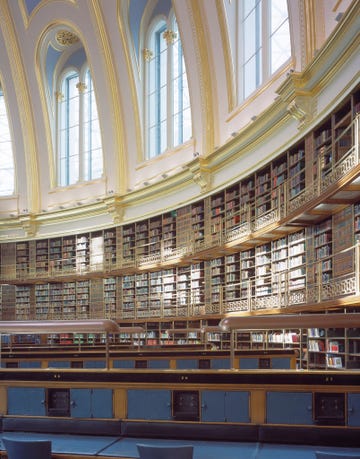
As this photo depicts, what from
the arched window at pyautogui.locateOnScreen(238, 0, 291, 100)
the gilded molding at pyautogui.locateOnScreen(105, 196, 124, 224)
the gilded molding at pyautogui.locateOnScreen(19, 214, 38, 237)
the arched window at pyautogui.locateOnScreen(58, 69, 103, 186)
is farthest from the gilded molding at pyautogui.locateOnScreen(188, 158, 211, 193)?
the gilded molding at pyautogui.locateOnScreen(19, 214, 38, 237)

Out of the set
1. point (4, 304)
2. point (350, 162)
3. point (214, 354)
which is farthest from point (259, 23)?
point (4, 304)

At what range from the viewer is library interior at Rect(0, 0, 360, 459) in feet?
16.1

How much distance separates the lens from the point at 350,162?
880cm

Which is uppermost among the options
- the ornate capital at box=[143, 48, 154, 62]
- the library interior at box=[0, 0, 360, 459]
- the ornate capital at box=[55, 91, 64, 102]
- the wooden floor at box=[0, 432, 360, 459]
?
the ornate capital at box=[143, 48, 154, 62]

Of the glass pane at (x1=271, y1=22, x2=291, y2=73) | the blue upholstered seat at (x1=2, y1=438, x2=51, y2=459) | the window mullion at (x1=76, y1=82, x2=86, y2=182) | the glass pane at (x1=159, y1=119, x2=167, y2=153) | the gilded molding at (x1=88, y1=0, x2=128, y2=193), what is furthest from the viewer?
the window mullion at (x1=76, y1=82, x2=86, y2=182)

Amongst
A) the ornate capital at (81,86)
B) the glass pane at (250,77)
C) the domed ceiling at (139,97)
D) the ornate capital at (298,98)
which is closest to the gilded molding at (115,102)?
the domed ceiling at (139,97)

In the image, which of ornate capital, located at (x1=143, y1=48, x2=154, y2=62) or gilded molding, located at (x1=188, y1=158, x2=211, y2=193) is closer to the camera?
gilded molding, located at (x1=188, y1=158, x2=211, y2=193)

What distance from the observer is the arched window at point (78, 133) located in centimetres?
2277

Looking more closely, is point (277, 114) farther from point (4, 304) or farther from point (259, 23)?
point (4, 304)

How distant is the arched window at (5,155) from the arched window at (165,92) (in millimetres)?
7340

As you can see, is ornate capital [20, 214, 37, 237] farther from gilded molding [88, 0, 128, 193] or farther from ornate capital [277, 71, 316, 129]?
ornate capital [277, 71, 316, 129]

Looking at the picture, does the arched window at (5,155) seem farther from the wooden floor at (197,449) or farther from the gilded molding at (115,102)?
the wooden floor at (197,449)

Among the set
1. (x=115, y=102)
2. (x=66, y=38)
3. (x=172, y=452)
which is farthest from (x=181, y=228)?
(x=172, y=452)

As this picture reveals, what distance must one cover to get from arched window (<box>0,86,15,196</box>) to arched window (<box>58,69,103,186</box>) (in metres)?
2.41
